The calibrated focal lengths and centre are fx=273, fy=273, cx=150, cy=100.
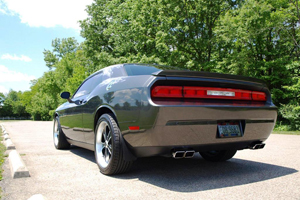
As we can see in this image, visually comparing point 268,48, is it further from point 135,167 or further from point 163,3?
point 135,167

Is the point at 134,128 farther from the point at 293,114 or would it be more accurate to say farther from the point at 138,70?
the point at 293,114

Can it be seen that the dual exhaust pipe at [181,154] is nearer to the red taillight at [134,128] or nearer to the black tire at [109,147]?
the red taillight at [134,128]

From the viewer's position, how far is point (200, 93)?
9.87 ft

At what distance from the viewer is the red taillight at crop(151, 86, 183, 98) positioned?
2848 millimetres

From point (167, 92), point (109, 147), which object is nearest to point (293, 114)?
point (109, 147)

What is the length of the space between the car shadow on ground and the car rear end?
375mm

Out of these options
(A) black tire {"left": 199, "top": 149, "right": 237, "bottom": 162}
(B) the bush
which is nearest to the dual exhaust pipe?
(A) black tire {"left": 199, "top": 149, "right": 237, "bottom": 162}

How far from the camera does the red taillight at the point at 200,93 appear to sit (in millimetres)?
2859

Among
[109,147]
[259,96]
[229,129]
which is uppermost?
[259,96]

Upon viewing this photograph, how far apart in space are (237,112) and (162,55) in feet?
56.6

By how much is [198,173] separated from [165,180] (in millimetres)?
568

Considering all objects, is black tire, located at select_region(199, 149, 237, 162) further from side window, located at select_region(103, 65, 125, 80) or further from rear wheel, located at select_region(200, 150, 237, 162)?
→ side window, located at select_region(103, 65, 125, 80)

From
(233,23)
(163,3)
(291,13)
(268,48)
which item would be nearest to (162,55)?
(163,3)

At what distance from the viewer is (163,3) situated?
2000 cm
